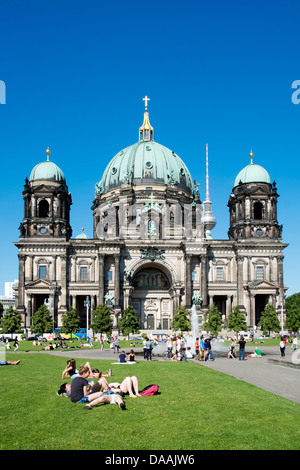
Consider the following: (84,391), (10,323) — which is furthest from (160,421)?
(10,323)

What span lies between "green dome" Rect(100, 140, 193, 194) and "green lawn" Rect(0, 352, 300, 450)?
84523 mm

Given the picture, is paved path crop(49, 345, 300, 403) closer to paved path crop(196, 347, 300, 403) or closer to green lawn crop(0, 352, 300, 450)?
paved path crop(196, 347, 300, 403)

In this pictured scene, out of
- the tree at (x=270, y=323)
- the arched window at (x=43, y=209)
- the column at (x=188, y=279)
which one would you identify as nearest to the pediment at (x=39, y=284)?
the arched window at (x=43, y=209)

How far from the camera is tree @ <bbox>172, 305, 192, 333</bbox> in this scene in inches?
3078

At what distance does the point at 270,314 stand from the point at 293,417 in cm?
6795

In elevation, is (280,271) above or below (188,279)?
above

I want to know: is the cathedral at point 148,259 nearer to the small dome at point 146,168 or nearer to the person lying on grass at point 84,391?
the small dome at point 146,168

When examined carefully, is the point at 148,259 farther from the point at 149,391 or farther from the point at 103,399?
the point at 103,399

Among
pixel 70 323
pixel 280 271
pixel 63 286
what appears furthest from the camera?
pixel 280 271

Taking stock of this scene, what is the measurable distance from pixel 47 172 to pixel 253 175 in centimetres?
3699

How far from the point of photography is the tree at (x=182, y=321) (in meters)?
78.2

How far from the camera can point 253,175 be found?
310 feet

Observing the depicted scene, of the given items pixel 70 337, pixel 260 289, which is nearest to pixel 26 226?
pixel 70 337

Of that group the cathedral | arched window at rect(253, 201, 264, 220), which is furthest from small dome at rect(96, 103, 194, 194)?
arched window at rect(253, 201, 264, 220)
